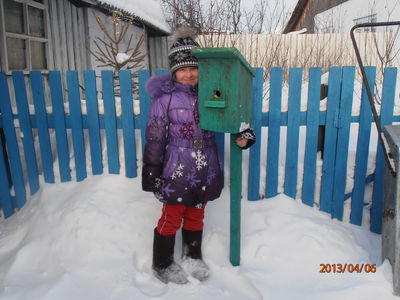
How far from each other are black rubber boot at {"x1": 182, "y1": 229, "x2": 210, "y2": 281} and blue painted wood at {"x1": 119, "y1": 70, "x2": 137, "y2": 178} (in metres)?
0.86

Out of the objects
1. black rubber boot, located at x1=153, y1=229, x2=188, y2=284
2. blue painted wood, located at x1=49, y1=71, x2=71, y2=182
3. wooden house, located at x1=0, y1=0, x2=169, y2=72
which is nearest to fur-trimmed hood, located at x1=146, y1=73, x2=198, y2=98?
black rubber boot, located at x1=153, y1=229, x2=188, y2=284

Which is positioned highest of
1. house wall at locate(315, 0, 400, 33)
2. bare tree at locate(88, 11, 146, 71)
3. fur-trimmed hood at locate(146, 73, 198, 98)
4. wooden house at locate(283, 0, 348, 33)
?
wooden house at locate(283, 0, 348, 33)

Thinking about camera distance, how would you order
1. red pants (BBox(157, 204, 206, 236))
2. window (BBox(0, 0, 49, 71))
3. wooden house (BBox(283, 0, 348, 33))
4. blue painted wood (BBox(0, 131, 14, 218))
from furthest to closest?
wooden house (BBox(283, 0, 348, 33))
window (BBox(0, 0, 49, 71))
blue painted wood (BBox(0, 131, 14, 218))
red pants (BBox(157, 204, 206, 236))

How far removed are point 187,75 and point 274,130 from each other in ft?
3.27

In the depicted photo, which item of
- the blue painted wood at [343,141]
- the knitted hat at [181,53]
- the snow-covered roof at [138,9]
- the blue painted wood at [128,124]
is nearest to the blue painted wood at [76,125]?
the blue painted wood at [128,124]

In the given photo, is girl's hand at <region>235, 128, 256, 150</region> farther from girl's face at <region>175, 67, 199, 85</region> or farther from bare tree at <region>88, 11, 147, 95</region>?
bare tree at <region>88, 11, 147, 95</region>

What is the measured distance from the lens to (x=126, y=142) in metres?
2.96

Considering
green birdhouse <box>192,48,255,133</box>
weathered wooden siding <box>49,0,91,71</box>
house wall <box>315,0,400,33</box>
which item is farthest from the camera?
house wall <box>315,0,400,33</box>

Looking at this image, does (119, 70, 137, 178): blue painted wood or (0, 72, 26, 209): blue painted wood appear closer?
(119, 70, 137, 178): blue painted wood

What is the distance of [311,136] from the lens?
281cm

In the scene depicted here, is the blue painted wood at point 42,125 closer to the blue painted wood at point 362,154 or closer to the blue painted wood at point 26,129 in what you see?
the blue painted wood at point 26,129

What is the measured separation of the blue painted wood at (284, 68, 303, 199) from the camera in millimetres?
2752
